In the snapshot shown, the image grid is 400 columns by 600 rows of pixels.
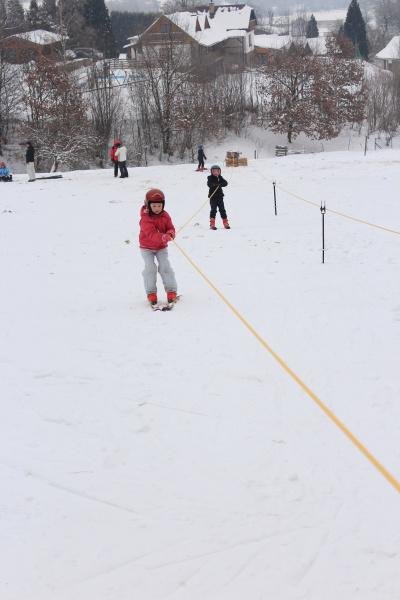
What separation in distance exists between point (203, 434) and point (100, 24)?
64.5 meters

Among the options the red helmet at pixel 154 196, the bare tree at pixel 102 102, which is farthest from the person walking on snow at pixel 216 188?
the bare tree at pixel 102 102

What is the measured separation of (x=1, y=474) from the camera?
12.2 ft

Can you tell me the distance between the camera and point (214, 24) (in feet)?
212

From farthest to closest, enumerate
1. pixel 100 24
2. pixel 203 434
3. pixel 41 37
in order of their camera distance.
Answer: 1. pixel 100 24
2. pixel 41 37
3. pixel 203 434

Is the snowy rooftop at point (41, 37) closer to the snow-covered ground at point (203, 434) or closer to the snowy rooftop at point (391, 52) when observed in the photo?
the snowy rooftop at point (391, 52)

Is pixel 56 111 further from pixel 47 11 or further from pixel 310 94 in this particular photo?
pixel 47 11

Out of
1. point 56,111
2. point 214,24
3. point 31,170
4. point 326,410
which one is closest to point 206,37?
point 214,24

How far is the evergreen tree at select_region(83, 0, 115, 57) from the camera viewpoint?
5772 cm

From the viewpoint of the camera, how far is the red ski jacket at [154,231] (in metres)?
7.39

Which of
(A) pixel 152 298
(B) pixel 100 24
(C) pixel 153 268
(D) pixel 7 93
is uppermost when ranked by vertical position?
(B) pixel 100 24

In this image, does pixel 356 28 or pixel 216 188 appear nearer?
pixel 216 188

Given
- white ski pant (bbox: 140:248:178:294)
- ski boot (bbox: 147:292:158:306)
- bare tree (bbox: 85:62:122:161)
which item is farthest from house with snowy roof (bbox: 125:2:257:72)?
ski boot (bbox: 147:292:158:306)

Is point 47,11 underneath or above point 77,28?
above

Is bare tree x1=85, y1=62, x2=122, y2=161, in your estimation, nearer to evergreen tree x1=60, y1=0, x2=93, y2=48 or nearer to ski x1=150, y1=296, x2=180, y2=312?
evergreen tree x1=60, y1=0, x2=93, y2=48
